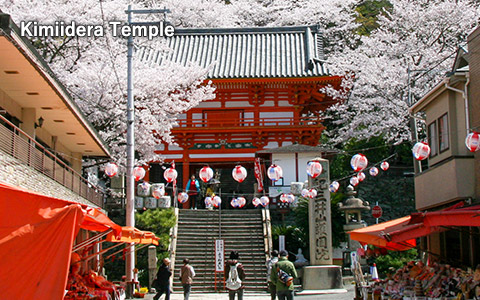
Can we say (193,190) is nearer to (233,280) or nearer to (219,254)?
(219,254)

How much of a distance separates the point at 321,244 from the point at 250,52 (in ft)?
60.1

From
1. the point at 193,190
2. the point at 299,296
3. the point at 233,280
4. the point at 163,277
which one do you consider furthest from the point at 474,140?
A: the point at 193,190

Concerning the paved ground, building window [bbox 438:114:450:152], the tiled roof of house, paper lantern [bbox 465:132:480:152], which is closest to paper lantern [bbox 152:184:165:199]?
the paved ground

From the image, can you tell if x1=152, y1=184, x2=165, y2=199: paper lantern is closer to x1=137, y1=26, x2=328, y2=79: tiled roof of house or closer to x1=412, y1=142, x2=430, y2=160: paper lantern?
x1=137, y1=26, x2=328, y2=79: tiled roof of house

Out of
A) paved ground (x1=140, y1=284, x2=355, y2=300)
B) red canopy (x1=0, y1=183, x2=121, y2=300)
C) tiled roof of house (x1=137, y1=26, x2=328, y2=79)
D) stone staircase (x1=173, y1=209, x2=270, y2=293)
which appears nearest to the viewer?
red canopy (x1=0, y1=183, x2=121, y2=300)

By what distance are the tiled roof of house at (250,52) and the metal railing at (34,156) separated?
1411cm

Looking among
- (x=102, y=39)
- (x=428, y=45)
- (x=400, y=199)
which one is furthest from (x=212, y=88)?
(x=400, y=199)

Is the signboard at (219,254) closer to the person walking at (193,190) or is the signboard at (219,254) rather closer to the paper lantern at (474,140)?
the person walking at (193,190)

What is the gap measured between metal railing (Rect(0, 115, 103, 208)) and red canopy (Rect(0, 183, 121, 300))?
15.8 ft

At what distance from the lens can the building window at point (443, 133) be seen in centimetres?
1831

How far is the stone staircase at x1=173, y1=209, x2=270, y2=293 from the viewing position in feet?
81.5

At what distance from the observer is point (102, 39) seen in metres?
25.9

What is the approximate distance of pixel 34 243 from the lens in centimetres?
834

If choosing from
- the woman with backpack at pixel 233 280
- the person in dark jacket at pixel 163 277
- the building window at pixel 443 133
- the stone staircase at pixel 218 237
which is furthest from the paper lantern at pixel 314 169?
the person in dark jacket at pixel 163 277
